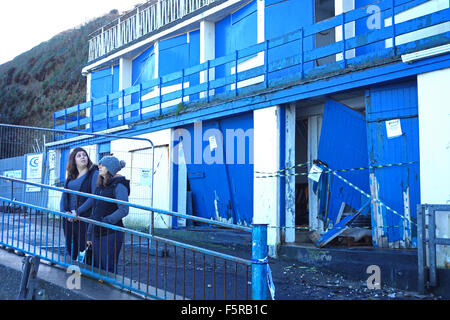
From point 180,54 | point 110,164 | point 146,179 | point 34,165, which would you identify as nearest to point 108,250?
point 110,164

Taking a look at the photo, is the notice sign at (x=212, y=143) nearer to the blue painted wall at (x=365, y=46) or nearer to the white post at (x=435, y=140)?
the blue painted wall at (x=365, y=46)

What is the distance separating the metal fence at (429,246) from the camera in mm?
5785

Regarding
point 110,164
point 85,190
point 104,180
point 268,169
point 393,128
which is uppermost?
point 393,128

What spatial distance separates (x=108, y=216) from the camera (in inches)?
204

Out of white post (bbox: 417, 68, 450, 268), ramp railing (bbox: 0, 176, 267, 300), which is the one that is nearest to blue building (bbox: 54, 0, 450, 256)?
white post (bbox: 417, 68, 450, 268)

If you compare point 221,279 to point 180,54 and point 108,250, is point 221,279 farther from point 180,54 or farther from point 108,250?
point 180,54

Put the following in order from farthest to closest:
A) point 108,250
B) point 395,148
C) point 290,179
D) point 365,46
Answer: point 290,179
point 365,46
point 395,148
point 108,250

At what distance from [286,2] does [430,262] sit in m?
6.96

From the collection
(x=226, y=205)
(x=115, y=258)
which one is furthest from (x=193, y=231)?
(x=115, y=258)

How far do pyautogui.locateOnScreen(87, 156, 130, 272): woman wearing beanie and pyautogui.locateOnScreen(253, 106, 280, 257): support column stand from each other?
3841 millimetres

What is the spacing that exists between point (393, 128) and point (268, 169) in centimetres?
261

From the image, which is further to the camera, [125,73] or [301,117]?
[125,73]

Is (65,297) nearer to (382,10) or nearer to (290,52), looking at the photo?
(382,10)

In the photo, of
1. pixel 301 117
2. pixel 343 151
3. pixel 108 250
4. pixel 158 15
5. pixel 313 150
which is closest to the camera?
pixel 108 250
